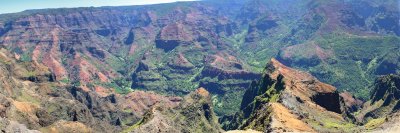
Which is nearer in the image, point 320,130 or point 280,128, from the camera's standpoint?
point 280,128

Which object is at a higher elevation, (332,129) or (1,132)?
(1,132)

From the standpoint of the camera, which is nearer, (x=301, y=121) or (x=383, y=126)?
(x=383, y=126)

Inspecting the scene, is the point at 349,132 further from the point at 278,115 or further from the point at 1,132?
the point at 1,132

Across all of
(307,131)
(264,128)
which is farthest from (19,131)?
(307,131)

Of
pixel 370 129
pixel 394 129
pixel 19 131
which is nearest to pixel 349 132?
pixel 370 129

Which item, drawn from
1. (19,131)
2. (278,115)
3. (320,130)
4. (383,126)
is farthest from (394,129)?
(19,131)

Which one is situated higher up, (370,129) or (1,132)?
(1,132)

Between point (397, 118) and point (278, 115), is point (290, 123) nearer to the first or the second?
point (278, 115)

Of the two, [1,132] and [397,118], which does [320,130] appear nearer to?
[397,118]
